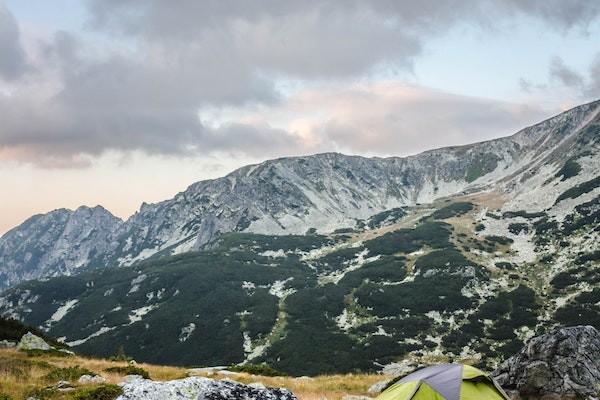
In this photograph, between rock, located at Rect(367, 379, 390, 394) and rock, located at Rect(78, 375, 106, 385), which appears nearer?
rock, located at Rect(78, 375, 106, 385)

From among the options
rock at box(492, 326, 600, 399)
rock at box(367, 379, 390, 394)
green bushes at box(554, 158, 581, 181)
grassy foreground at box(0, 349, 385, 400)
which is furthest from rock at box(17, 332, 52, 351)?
green bushes at box(554, 158, 581, 181)

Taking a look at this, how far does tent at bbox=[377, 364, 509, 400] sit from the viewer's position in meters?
11.4

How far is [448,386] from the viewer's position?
1152cm

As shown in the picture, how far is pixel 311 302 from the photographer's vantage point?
418 feet

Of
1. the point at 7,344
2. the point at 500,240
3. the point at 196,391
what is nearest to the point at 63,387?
the point at 196,391

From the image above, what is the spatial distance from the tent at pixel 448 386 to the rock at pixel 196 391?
10.1 feet

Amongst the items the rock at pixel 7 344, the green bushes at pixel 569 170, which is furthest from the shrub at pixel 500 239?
the rock at pixel 7 344

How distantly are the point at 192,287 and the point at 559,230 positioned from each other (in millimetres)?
114677

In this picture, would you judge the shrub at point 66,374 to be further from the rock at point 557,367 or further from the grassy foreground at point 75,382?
the rock at point 557,367

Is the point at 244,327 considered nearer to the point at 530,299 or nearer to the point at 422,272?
the point at 422,272

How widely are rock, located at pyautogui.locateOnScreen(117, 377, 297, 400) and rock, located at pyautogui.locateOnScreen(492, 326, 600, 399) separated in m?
10.7

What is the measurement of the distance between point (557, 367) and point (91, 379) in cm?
1629

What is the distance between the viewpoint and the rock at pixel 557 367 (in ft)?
54.4

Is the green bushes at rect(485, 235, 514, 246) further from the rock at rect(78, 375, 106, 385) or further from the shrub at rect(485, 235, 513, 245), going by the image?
the rock at rect(78, 375, 106, 385)
